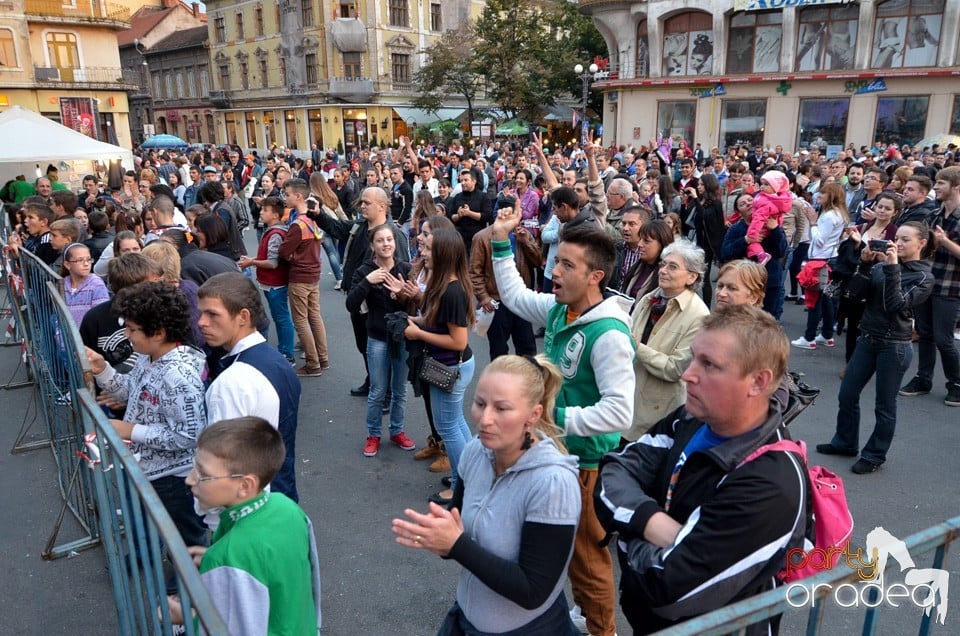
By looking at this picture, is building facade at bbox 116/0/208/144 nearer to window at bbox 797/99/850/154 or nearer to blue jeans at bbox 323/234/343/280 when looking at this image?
window at bbox 797/99/850/154

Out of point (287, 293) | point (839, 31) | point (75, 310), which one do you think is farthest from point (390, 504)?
point (839, 31)

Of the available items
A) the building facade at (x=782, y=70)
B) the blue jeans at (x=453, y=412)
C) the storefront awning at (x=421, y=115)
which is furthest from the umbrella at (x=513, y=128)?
the blue jeans at (x=453, y=412)

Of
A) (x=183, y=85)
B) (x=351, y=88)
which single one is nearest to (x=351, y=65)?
(x=351, y=88)

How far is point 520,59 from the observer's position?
36.4 m

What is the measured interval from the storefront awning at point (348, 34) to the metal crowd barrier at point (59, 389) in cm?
4403

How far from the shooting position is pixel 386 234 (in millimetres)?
4750

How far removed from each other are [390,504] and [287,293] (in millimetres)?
3210

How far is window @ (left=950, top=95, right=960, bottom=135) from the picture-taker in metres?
27.3

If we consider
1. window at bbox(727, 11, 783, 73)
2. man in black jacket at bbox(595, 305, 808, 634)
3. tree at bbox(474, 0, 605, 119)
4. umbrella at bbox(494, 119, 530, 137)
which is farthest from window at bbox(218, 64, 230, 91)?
man in black jacket at bbox(595, 305, 808, 634)

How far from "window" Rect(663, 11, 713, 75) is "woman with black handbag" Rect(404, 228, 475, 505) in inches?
1269

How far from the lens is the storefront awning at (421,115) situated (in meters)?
47.2

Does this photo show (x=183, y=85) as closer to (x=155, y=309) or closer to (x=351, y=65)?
(x=351, y=65)

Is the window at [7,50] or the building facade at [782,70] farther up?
the window at [7,50]

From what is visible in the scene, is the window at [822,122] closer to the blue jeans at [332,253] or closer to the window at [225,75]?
the blue jeans at [332,253]
